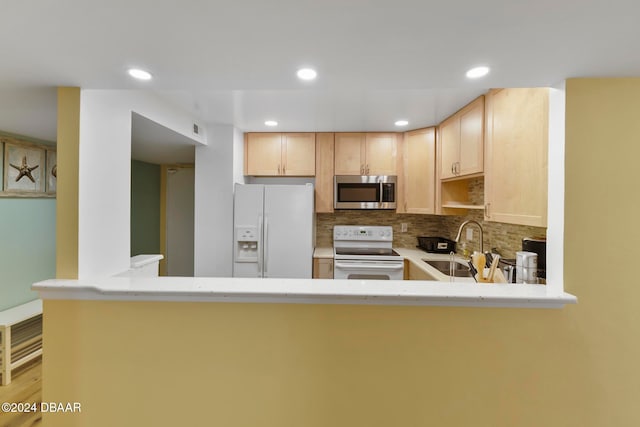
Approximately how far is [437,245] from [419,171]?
0.89 m

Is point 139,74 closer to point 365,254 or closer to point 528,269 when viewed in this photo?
point 528,269

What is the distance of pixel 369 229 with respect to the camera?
348 centimetres

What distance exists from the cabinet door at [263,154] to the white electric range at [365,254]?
3.53ft

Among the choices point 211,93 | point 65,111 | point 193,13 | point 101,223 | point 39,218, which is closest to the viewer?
point 193,13

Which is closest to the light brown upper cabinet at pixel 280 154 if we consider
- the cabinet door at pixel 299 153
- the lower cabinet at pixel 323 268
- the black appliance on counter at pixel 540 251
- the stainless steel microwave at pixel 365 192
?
the cabinet door at pixel 299 153

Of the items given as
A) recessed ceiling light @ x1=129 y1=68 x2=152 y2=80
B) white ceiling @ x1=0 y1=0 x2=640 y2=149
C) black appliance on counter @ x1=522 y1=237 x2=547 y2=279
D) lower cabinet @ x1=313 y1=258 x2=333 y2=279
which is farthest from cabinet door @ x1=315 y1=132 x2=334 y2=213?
recessed ceiling light @ x1=129 y1=68 x2=152 y2=80

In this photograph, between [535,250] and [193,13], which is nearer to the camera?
[193,13]

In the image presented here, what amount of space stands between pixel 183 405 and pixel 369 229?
2.60m

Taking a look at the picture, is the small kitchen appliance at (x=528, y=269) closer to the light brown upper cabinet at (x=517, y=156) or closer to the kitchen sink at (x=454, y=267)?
the light brown upper cabinet at (x=517, y=156)

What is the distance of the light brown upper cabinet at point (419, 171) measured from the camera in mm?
2979

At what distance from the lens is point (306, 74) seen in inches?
51.1

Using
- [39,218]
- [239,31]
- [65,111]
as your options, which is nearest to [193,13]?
[239,31]

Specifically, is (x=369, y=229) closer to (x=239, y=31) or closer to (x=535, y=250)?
(x=535, y=250)

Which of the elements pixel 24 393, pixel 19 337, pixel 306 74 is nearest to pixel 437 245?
pixel 306 74
